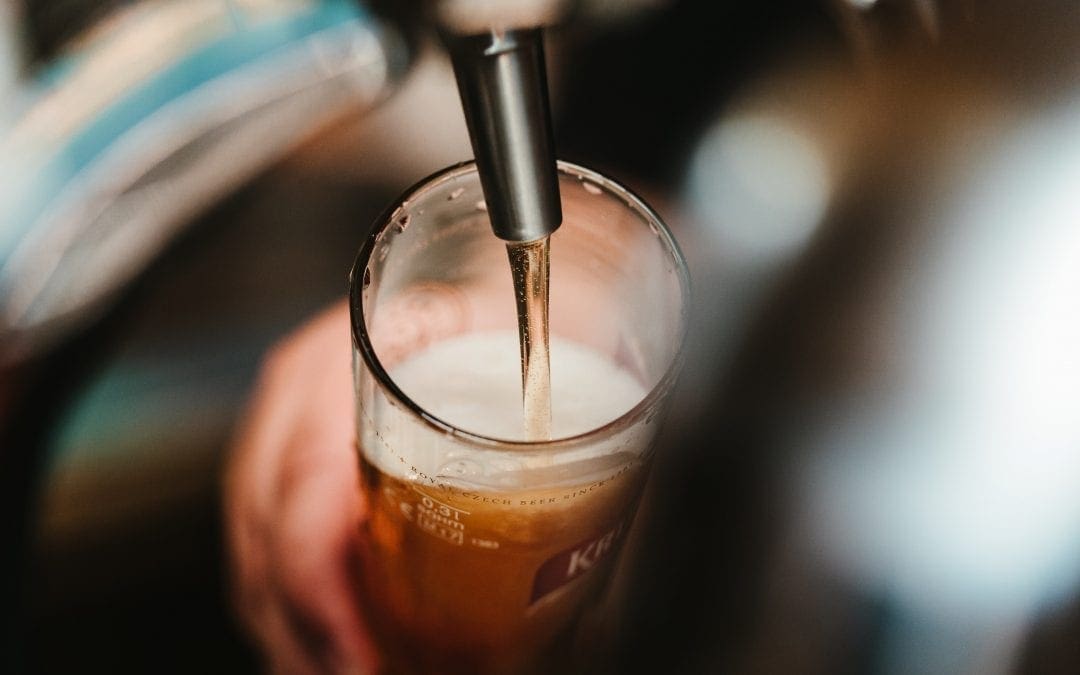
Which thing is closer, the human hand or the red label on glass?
the red label on glass

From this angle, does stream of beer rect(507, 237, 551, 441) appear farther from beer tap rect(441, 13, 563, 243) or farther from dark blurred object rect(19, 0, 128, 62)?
dark blurred object rect(19, 0, 128, 62)

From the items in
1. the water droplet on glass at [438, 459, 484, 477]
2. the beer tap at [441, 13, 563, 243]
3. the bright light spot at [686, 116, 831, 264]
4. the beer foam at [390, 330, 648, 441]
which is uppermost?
the bright light spot at [686, 116, 831, 264]

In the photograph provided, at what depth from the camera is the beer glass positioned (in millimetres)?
384

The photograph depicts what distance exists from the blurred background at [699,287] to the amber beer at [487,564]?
0.17 m

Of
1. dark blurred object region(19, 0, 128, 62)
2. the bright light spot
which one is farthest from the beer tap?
dark blurred object region(19, 0, 128, 62)

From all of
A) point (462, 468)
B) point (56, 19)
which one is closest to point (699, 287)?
point (462, 468)

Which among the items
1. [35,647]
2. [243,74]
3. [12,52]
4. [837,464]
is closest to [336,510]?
[35,647]

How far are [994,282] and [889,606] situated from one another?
0.27 metres

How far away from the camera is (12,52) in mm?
905

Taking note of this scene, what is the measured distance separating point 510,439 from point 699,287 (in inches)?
18.1

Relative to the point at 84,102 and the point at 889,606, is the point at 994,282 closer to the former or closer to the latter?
the point at 889,606

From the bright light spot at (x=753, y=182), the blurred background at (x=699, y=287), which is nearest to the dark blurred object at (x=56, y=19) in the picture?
the blurred background at (x=699, y=287)

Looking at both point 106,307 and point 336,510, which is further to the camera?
point 106,307

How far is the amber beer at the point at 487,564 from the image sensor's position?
1.30 ft
